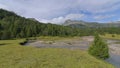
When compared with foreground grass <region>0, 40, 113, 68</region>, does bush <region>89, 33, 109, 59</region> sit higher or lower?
higher

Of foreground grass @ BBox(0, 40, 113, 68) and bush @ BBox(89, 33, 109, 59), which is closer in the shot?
foreground grass @ BBox(0, 40, 113, 68)

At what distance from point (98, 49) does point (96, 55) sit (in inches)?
106

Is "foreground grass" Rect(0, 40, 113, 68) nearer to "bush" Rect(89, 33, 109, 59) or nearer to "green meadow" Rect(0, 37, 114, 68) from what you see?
"green meadow" Rect(0, 37, 114, 68)

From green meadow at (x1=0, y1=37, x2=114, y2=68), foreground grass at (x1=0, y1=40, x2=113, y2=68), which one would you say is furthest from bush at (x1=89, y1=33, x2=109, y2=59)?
foreground grass at (x1=0, y1=40, x2=113, y2=68)

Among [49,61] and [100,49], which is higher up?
[100,49]

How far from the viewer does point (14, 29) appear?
176000 millimetres

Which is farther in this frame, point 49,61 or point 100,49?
point 100,49

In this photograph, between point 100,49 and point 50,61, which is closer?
point 50,61

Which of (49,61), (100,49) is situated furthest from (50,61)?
(100,49)

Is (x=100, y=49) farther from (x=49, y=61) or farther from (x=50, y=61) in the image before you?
(x=49, y=61)

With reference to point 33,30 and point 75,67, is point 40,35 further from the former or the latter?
point 75,67

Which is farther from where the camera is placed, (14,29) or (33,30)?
(33,30)

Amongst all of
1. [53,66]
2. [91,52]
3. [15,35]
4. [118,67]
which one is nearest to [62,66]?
[53,66]

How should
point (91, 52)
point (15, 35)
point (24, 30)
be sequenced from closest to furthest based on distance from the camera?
point (91, 52)
point (15, 35)
point (24, 30)
